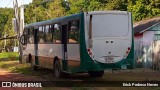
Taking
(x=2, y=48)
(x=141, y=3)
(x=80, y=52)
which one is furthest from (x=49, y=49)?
(x=2, y=48)

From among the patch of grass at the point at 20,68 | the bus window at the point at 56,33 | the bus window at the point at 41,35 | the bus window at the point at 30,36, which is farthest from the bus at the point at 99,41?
the patch of grass at the point at 20,68

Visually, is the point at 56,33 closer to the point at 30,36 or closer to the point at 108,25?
the point at 108,25

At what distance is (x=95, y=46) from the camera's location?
1590 cm

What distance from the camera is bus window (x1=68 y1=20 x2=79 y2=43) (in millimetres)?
16559

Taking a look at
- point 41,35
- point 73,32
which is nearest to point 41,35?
point 41,35

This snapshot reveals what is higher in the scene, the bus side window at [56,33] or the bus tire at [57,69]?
the bus side window at [56,33]

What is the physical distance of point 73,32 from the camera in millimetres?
17047

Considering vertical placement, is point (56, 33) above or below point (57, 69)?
above

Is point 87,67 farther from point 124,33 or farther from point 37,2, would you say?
point 37,2

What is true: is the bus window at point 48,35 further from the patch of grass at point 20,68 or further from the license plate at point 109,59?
the license plate at point 109,59

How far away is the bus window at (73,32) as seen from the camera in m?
16.6

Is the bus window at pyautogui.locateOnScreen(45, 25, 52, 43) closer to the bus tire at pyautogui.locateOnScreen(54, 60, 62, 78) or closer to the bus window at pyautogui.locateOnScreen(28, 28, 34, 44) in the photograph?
the bus tire at pyautogui.locateOnScreen(54, 60, 62, 78)

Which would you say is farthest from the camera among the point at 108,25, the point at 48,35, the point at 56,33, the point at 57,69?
the point at 48,35

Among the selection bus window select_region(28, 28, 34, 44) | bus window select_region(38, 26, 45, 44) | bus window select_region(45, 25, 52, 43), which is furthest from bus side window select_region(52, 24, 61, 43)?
bus window select_region(28, 28, 34, 44)
